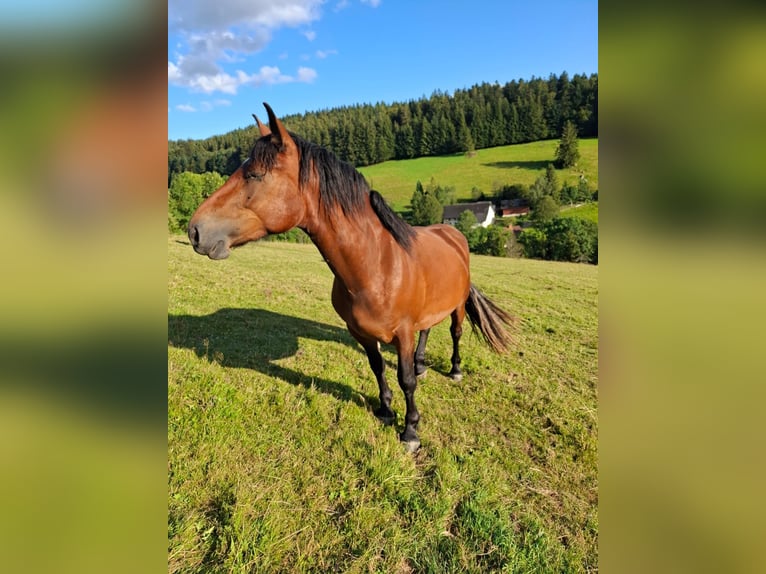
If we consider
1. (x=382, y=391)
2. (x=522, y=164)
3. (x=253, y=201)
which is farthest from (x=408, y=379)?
(x=522, y=164)

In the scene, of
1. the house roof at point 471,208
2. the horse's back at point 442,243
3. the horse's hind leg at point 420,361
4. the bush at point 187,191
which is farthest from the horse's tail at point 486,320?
the house roof at point 471,208

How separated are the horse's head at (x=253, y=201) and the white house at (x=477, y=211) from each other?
172ft

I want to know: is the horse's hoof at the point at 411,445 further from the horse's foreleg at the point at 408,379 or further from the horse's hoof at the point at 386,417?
the horse's hoof at the point at 386,417

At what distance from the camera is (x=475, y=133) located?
2618 inches

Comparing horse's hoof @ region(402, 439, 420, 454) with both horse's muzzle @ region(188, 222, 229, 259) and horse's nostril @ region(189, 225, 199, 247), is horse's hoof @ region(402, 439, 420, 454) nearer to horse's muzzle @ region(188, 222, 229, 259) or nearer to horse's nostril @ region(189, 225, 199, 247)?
horse's muzzle @ region(188, 222, 229, 259)

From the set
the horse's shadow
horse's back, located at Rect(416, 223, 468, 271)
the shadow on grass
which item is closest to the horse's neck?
horse's back, located at Rect(416, 223, 468, 271)

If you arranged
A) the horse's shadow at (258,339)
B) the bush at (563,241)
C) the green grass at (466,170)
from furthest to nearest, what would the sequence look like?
the green grass at (466,170) < the bush at (563,241) < the horse's shadow at (258,339)

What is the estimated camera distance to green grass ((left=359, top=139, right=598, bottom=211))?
57.5 meters

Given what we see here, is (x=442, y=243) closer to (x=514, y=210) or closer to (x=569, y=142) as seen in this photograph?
(x=569, y=142)

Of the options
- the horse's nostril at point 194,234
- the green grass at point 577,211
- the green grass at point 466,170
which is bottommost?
the horse's nostril at point 194,234

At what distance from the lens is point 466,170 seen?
215 ft

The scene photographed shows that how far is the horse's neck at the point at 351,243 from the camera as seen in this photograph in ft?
9.05

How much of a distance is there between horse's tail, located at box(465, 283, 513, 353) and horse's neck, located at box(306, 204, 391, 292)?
2.68 m
